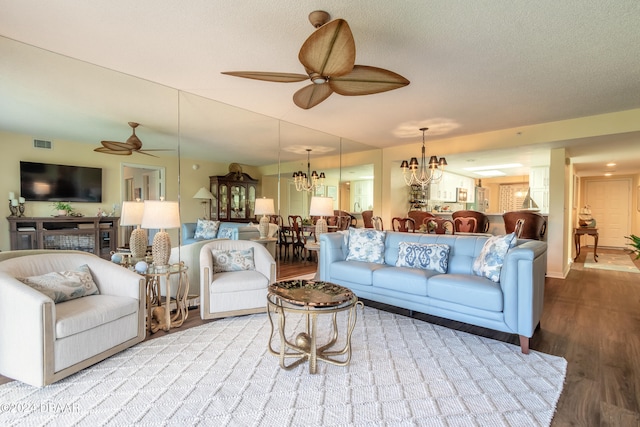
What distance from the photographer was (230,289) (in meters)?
3.03

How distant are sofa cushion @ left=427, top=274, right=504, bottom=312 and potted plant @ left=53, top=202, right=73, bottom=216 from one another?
3524 mm

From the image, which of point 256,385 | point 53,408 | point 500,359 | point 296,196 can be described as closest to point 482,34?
point 500,359

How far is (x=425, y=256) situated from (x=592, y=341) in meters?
1.55

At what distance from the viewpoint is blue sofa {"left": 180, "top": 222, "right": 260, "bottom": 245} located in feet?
12.2

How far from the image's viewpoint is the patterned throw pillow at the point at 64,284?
6.96ft

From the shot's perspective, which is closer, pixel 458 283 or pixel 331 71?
pixel 331 71

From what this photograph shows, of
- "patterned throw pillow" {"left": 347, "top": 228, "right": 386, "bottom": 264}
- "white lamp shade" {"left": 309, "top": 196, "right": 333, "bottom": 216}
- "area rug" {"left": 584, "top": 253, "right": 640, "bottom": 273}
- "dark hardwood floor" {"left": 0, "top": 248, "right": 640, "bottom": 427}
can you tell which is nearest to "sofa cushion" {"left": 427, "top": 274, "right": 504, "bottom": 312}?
"dark hardwood floor" {"left": 0, "top": 248, "right": 640, "bottom": 427}

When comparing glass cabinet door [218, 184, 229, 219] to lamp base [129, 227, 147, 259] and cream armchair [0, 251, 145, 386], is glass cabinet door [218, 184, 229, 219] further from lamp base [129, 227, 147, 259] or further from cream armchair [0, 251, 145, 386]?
cream armchair [0, 251, 145, 386]

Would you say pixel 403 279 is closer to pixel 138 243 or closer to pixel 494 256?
pixel 494 256

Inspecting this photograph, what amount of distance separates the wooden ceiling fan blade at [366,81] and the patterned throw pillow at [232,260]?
6.76 ft

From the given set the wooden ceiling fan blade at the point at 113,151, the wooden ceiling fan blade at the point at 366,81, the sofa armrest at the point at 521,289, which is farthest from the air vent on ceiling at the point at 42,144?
the sofa armrest at the point at 521,289

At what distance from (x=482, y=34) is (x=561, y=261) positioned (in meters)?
4.57

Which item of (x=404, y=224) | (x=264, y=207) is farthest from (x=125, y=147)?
(x=404, y=224)

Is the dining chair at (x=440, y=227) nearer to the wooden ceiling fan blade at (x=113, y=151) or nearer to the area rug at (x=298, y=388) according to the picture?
the area rug at (x=298, y=388)
